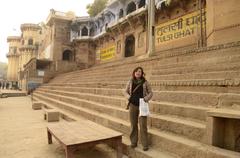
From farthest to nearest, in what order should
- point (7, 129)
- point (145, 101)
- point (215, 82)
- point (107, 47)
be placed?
point (107, 47) → point (7, 129) → point (215, 82) → point (145, 101)

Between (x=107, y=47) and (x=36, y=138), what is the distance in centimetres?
1978

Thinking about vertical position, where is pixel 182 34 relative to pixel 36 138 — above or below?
above

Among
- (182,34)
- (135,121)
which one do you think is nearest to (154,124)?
(135,121)

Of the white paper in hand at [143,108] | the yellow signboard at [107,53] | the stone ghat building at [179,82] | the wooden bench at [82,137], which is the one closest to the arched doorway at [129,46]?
the stone ghat building at [179,82]

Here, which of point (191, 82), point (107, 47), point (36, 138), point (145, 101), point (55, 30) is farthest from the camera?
point (55, 30)

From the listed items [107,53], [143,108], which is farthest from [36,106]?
[107,53]

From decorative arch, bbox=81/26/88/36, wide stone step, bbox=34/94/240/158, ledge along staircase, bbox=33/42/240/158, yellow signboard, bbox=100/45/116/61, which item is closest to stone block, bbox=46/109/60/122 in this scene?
ledge along staircase, bbox=33/42/240/158

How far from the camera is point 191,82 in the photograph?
15.6 ft

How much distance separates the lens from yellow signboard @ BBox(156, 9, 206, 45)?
12.8 metres

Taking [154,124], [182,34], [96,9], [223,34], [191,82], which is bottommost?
[154,124]

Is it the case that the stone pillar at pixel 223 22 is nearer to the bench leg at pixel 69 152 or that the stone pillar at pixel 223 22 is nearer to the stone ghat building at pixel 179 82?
the stone ghat building at pixel 179 82

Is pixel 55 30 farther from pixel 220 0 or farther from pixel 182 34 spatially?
pixel 220 0

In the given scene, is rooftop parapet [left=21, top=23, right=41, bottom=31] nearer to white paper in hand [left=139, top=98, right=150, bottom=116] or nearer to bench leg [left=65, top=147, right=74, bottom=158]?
white paper in hand [left=139, top=98, right=150, bottom=116]

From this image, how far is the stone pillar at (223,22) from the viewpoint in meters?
8.75
